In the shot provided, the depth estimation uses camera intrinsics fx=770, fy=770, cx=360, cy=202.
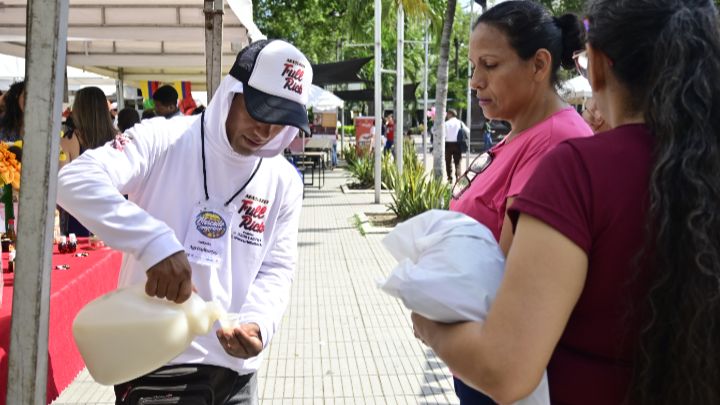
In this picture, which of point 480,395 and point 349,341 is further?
point 349,341

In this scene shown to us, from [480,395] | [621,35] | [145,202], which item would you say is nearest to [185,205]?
[145,202]

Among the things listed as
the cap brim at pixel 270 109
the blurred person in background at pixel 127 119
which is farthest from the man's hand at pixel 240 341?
the blurred person in background at pixel 127 119

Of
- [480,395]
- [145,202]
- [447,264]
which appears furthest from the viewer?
[145,202]

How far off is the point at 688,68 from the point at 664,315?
1.36 feet

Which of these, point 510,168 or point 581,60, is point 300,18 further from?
point 510,168

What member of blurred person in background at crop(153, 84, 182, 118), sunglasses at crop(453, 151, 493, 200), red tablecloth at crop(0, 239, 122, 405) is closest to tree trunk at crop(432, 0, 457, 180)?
blurred person in background at crop(153, 84, 182, 118)

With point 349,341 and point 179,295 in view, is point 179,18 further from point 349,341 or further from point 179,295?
point 179,295

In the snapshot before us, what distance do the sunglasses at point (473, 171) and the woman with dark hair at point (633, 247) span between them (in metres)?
0.97

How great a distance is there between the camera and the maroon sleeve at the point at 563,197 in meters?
1.26

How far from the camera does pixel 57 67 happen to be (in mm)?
1441

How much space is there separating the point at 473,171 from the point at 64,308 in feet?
6.07

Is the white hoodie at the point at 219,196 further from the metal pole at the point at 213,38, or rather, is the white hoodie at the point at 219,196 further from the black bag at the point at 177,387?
the metal pole at the point at 213,38

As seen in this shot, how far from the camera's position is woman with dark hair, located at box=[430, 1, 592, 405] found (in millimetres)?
2148

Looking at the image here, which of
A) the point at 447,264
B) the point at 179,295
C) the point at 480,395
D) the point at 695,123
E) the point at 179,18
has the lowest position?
the point at 480,395
